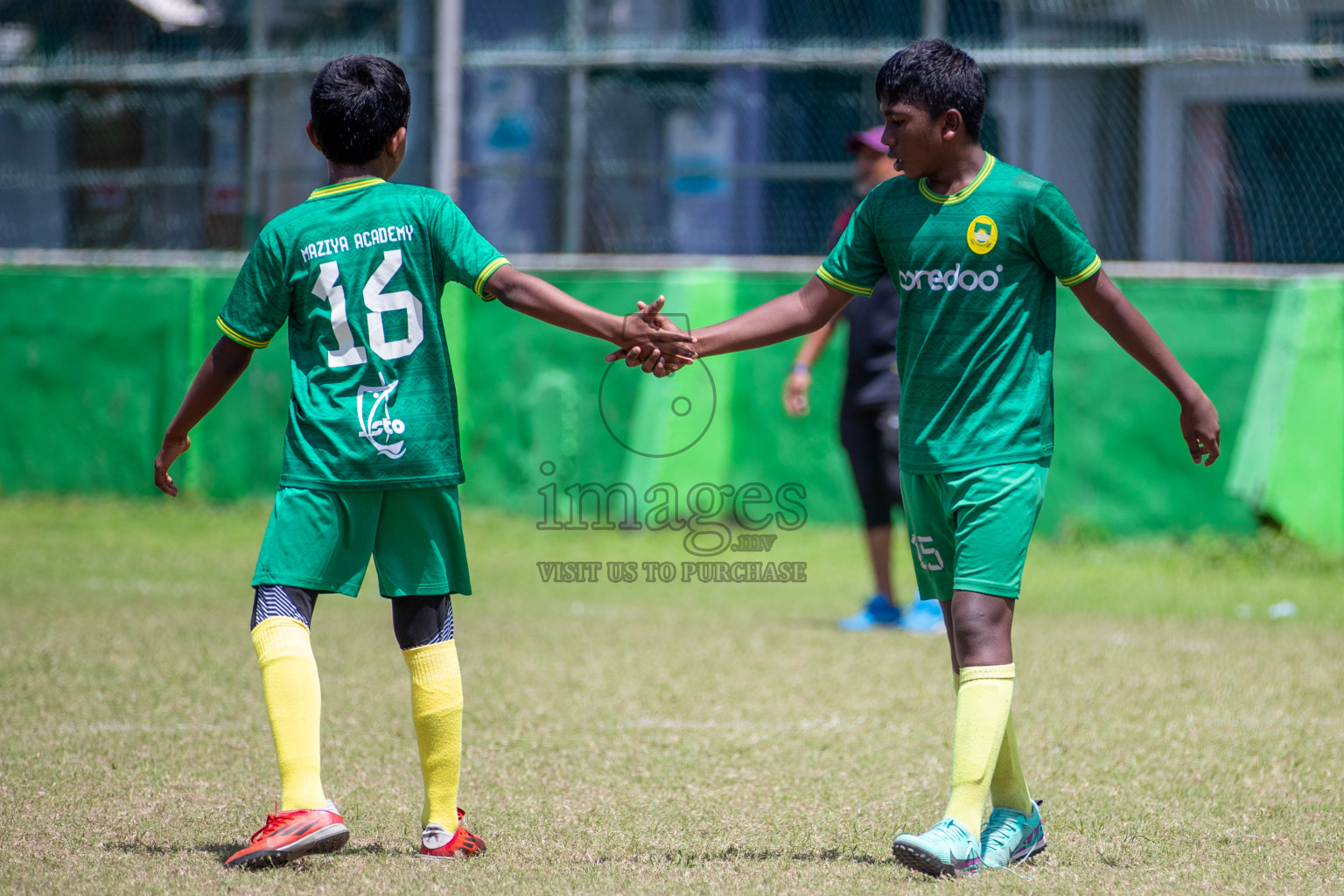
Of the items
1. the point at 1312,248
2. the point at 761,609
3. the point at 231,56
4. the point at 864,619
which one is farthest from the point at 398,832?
the point at 231,56

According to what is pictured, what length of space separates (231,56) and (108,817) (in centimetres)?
885

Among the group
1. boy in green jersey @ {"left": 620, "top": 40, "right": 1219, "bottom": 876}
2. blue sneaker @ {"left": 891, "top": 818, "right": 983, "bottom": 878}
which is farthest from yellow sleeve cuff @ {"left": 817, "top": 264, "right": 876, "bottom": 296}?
blue sneaker @ {"left": 891, "top": 818, "right": 983, "bottom": 878}

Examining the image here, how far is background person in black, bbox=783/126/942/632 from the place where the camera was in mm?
6766

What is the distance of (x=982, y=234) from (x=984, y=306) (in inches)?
6.5

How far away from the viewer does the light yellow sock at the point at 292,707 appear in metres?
3.29

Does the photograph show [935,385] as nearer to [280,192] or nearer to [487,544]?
[487,544]

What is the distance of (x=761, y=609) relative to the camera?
751 centimetres

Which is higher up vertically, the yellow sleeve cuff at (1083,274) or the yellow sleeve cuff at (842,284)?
the yellow sleeve cuff at (1083,274)

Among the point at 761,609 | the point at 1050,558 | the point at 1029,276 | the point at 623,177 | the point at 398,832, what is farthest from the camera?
the point at 623,177

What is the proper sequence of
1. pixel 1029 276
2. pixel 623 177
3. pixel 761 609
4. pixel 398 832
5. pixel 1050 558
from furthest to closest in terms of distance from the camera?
pixel 623 177 → pixel 1050 558 → pixel 761 609 → pixel 398 832 → pixel 1029 276

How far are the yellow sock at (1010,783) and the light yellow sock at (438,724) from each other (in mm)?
1273

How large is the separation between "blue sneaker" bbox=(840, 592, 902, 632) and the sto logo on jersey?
381 cm

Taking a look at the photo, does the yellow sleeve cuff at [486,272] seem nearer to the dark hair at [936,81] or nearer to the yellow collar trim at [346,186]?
the yellow collar trim at [346,186]

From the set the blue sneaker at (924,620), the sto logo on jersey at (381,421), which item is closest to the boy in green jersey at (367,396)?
the sto logo on jersey at (381,421)
